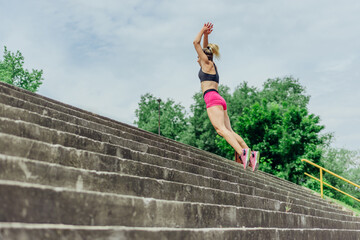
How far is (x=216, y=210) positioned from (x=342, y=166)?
138 ft

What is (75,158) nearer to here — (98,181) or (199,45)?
(98,181)

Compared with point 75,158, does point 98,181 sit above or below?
below

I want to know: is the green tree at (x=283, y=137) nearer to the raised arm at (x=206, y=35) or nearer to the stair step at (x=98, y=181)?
the raised arm at (x=206, y=35)

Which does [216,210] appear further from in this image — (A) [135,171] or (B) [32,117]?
(B) [32,117]

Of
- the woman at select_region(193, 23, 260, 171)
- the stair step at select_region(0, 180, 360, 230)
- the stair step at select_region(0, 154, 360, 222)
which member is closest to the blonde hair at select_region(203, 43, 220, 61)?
the woman at select_region(193, 23, 260, 171)

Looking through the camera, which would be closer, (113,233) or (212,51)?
(113,233)

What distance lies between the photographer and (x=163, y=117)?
41219mm

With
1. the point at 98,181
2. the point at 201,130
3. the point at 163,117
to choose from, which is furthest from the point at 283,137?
the point at 98,181

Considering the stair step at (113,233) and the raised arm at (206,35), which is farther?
the raised arm at (206,35)

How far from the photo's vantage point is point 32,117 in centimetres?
343

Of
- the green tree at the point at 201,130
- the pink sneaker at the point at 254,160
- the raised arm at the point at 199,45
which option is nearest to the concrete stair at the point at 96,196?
the pink sneaker at the point at 254,160

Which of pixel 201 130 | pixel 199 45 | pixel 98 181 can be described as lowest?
pixel 98 181

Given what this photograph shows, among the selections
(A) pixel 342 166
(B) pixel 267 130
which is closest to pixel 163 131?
(B) pixel 267 130

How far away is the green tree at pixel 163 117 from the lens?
40.5 m
